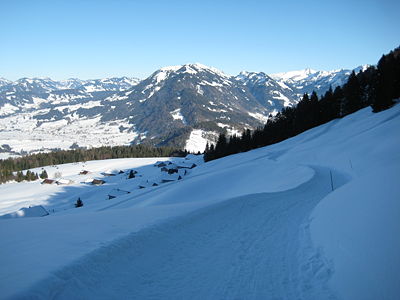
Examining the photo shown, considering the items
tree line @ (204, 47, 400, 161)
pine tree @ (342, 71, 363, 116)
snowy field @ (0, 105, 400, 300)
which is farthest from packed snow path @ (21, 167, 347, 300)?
pine tree @ (342, 71, 363, 116)

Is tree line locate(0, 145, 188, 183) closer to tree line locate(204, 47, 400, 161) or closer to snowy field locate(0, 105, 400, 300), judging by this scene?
tree line locate(204, 47, 400, 161)

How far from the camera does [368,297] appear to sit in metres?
5.71

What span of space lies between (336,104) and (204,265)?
6601cm

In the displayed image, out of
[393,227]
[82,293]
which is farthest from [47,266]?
[393,227]

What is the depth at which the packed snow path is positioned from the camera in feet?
23.1

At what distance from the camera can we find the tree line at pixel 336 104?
44.2m

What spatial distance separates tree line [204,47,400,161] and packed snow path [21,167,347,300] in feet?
142

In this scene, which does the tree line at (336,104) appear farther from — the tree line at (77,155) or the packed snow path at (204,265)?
the tree line at (77,155)

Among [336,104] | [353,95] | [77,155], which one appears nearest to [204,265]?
[353,95]

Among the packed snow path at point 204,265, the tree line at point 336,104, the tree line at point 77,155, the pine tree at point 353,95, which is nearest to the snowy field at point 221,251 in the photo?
the packed snow path at point 204,265

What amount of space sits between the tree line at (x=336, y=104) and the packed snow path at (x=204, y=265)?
4320 centimetres

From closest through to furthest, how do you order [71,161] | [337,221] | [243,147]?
1. [337,221]
2. [243,147]
3. [71,161]

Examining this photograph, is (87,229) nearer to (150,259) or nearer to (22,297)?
(150,259)

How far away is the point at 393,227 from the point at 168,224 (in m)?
8.16
